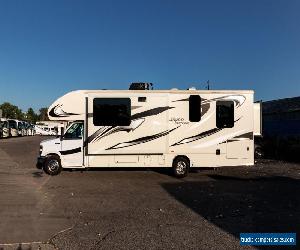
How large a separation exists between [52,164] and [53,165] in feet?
0.17

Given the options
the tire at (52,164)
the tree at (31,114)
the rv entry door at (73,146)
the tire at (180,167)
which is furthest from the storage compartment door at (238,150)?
the tree at (31,114)

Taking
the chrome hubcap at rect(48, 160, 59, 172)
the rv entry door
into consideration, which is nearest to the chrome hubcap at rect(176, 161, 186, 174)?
the rv entry door

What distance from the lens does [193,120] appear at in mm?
16250

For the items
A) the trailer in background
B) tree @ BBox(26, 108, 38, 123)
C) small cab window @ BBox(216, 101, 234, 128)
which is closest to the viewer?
small cab window @ BBox(216, 101, 234, 128)

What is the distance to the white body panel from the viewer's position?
15945 mm

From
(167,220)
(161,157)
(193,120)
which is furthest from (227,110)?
(167,220)

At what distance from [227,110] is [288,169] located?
4.61 metres

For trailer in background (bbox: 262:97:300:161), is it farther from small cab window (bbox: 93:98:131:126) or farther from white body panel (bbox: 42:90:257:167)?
small cab window (bbox: 93:98:131:126)

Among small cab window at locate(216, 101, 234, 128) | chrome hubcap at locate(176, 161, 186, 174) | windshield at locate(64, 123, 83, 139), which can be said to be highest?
small cab window at locate(216, 101, 234, 128)

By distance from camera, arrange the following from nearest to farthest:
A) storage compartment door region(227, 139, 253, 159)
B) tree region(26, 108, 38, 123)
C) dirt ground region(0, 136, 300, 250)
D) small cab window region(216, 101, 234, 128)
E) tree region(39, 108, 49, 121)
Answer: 1. dirt ground region(0, 136, 300, 250)
2. storage compartment door region(227, 139, 253, 159)
3. small cab window region(216, 101, 234, 128)
4. tree region(39, 108, 49, 121)
5. tree region(26, 108, 38, 123)

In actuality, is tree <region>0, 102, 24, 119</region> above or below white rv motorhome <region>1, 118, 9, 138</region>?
above

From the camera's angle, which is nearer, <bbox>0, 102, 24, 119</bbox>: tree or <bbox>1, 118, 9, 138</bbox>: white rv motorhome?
<bbox>1, 118, 9, 138</bbox>: white rv motorhome

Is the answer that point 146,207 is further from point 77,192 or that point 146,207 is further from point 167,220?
point 77,192

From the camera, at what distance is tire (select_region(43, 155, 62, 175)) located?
53.7ft
